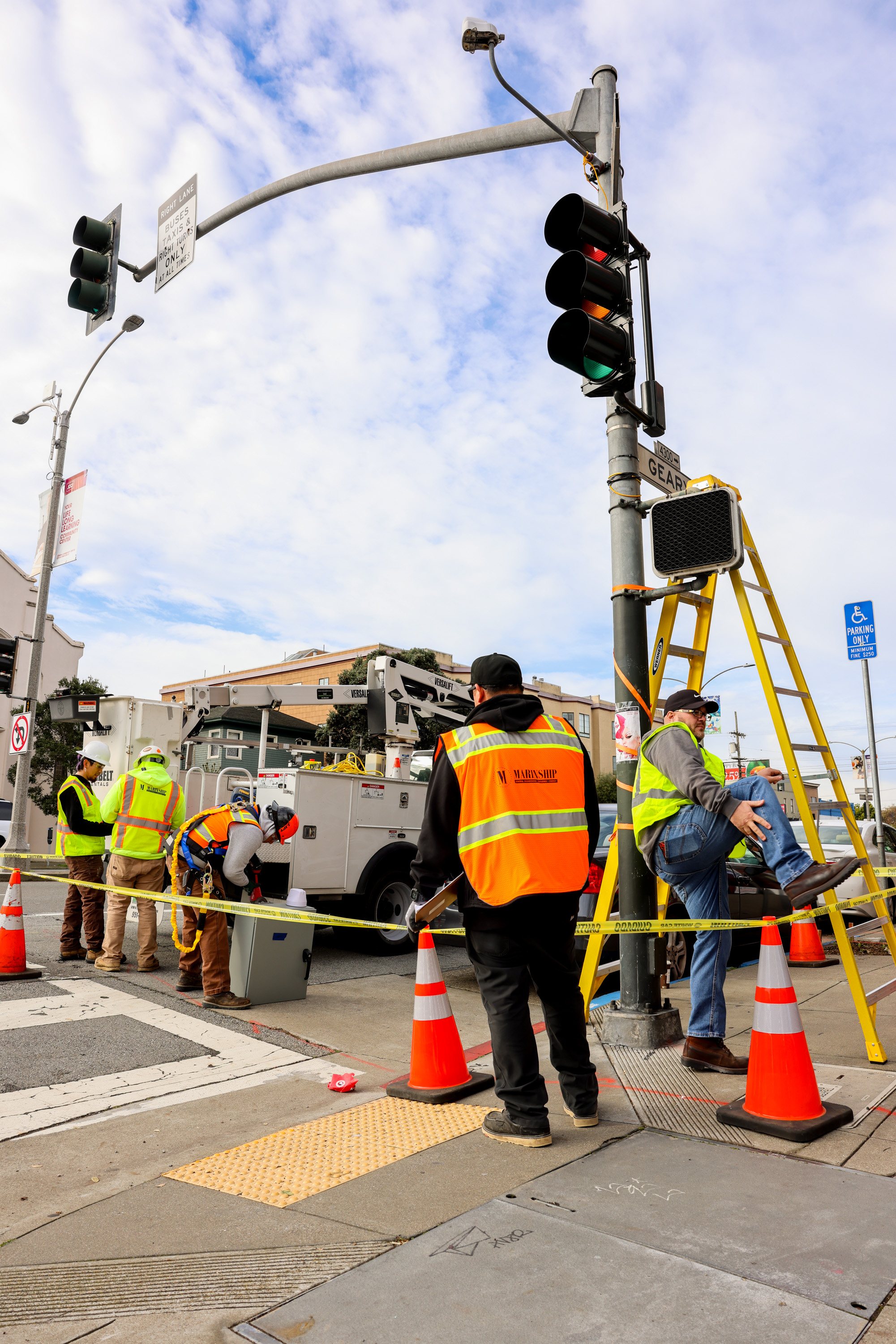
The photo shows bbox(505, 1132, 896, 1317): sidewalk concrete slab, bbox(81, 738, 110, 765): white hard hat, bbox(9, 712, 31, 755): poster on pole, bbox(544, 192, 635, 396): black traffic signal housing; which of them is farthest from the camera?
bbox(9, 712, 31, 755): poster on pole

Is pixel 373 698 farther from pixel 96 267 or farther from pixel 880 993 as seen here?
pixel 880 993

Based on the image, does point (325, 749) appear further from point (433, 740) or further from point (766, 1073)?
point (433, 740)

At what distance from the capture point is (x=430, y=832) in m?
3.80

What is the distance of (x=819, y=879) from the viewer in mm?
4262

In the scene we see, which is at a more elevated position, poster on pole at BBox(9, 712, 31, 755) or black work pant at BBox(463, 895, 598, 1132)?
poster on pole at BBox(9, 712, 31, 755)

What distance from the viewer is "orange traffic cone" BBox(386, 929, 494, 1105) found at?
430 centimetres

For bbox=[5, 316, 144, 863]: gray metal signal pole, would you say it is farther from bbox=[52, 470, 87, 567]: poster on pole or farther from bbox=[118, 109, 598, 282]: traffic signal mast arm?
bbox=[118, 109, 598, 282]: traffic signal mast arm

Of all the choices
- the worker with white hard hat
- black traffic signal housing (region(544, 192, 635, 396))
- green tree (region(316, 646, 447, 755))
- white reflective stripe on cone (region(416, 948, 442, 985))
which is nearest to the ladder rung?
white reflective stripe on cone (region(416, 948, 442, 985))

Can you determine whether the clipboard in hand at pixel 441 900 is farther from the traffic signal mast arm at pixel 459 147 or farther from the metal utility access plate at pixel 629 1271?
the traffic signal mast arm at pixel 459 147

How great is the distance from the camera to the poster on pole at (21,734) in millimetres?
15523

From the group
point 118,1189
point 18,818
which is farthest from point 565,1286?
point 18,818

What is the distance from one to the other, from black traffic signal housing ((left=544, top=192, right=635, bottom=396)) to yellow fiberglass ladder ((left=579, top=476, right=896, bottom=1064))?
87 centimetres

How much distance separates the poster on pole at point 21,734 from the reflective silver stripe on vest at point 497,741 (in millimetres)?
13545

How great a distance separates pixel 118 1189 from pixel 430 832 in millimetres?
1725
